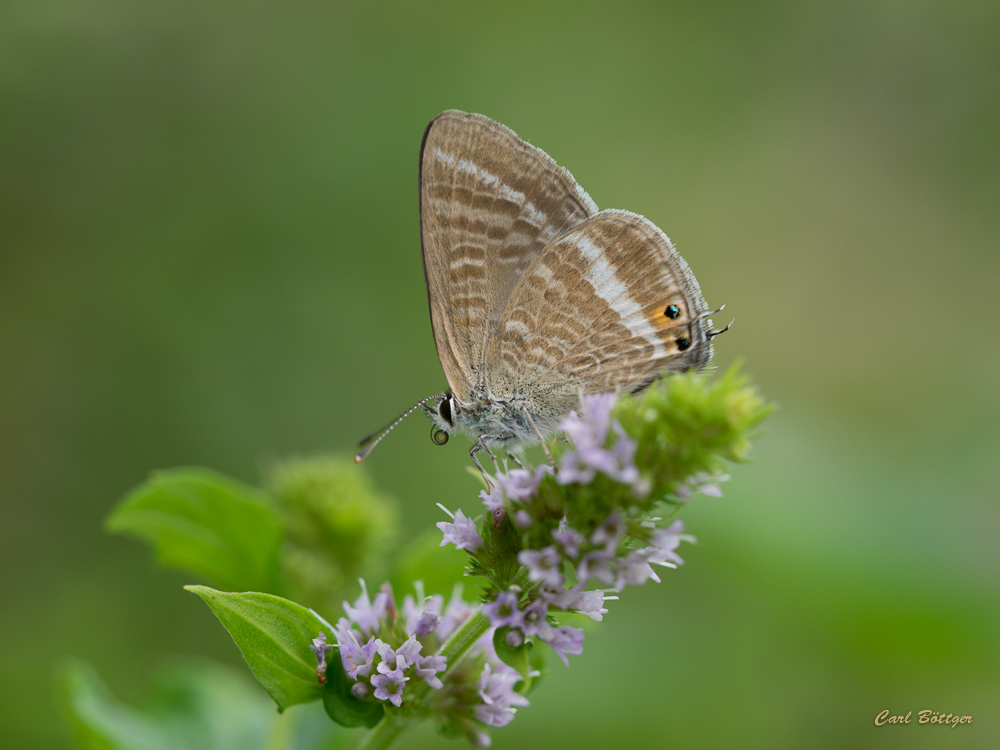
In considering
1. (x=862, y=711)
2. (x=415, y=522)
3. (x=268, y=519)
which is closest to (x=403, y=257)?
(x=415, y=522)

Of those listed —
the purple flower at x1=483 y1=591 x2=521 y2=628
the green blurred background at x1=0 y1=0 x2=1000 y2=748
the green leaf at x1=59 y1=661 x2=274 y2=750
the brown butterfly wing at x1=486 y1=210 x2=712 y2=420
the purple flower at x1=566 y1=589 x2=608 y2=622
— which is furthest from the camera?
the green blurred background at x1=0 y1=0 x2=1000 y2=748

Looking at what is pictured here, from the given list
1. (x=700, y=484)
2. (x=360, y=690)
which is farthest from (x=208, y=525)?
(x=700, y=484)

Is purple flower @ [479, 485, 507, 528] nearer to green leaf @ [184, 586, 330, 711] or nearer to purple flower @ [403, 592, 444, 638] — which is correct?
purple flower @ [403, 592, 444, 638]

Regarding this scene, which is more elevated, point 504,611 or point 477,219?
point 477,219

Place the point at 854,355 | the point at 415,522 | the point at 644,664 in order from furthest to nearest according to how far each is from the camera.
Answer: the point at 854,355 → the point at 415,522 → the point at 644,664

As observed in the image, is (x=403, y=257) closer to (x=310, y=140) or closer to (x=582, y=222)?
(x=310, y=140)

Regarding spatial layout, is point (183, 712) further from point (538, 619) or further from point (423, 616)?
point (538, 619)

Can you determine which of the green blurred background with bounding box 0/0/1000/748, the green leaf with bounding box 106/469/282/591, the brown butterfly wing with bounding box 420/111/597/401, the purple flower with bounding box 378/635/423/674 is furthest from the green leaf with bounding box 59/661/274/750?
the brown butterfly wing with bounding box 420/111/597/401
